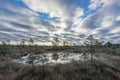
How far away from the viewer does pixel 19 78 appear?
16.1m

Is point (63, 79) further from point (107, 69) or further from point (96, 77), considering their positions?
point (107, 69)

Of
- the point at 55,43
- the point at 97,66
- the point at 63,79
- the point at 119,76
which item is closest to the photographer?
the point at 63,79

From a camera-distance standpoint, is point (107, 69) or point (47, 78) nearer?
point (47, 78)

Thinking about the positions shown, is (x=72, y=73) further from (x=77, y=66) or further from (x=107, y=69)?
(x=107, y=69)

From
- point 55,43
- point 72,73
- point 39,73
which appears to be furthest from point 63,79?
point 55,43

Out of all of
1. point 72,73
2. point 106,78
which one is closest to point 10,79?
point 72,73

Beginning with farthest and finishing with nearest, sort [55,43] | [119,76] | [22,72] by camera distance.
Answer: [55,43], [22,72], [119,76]

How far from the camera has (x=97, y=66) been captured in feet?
60.7

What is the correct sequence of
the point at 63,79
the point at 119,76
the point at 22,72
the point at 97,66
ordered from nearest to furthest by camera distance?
the point at 63,79 < the point at 119,76 < the point at 22,72 < the point at 97,66

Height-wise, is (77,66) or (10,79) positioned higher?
(77,66)

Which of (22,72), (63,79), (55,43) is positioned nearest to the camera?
(63,79)

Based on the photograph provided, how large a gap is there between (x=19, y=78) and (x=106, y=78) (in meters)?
9.83

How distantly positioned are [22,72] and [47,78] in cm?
384

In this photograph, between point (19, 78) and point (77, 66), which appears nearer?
point (19, 78)
